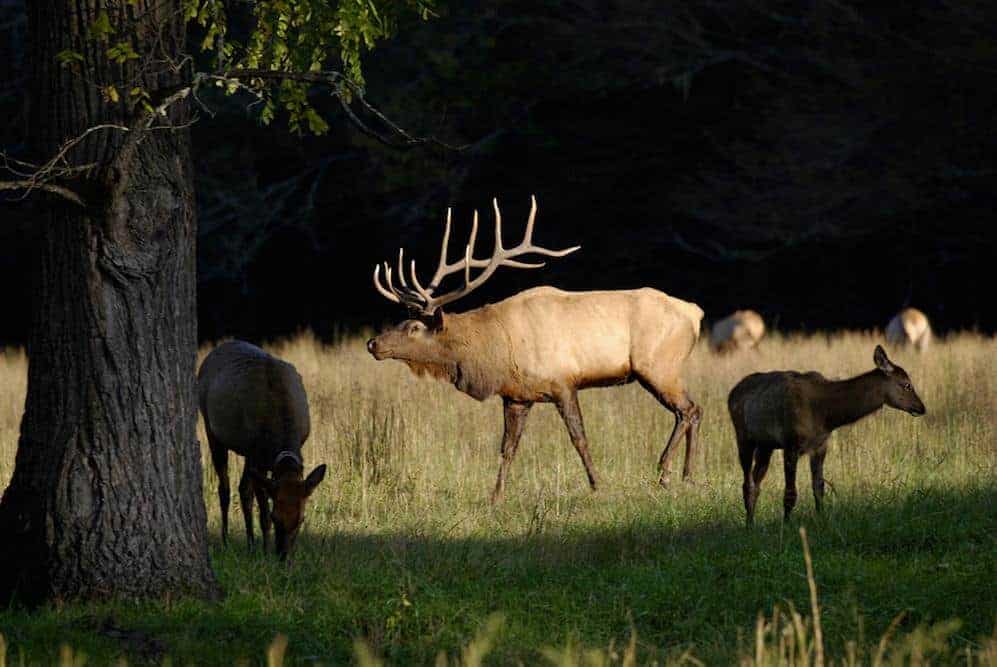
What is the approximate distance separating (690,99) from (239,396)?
15908 millimetres

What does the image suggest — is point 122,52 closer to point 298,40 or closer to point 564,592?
point 298,40

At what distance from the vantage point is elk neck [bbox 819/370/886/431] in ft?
32.9

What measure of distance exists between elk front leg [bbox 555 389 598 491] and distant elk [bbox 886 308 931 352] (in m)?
9.22

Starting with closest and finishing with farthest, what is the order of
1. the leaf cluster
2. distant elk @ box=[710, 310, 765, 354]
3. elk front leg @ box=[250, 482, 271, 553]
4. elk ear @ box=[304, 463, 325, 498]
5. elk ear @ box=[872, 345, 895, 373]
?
the leaf cluster < elk ear @ box=[304, 463, 325, 498] < elk front leg @ box=[250, 482, 271, 553] < elk ear @ box=[872, 345, 895, 373] < distant elk @ box=[710, 310, 765, 354]

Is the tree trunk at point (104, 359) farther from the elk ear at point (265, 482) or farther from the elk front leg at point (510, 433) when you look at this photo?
the elk front leg at point (510, 433)

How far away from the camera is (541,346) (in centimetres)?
1250

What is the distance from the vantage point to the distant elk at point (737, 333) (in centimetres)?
2158

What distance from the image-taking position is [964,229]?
958 inches

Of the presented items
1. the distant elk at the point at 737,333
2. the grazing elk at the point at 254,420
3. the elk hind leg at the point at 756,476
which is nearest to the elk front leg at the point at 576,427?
the elk hind leg at the point at 756,476

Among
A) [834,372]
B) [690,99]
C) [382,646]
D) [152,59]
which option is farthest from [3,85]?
[382,646]

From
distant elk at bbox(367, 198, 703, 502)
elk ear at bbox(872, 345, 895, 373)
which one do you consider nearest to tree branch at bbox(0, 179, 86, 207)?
distant elk at bbox(367, 198, 703, 502)

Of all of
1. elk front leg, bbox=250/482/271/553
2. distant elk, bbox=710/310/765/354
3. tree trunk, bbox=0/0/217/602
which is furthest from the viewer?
distant elk, bbox=710/310/765/354

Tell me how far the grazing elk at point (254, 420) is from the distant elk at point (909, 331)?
12.3 metres

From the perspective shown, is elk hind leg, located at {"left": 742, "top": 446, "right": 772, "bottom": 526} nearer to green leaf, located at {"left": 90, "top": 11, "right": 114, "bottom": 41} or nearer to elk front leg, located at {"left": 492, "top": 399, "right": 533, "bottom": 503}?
elk front leg, located at {"left": 492, "top": 399, "right": 533, "bottom": 503}
